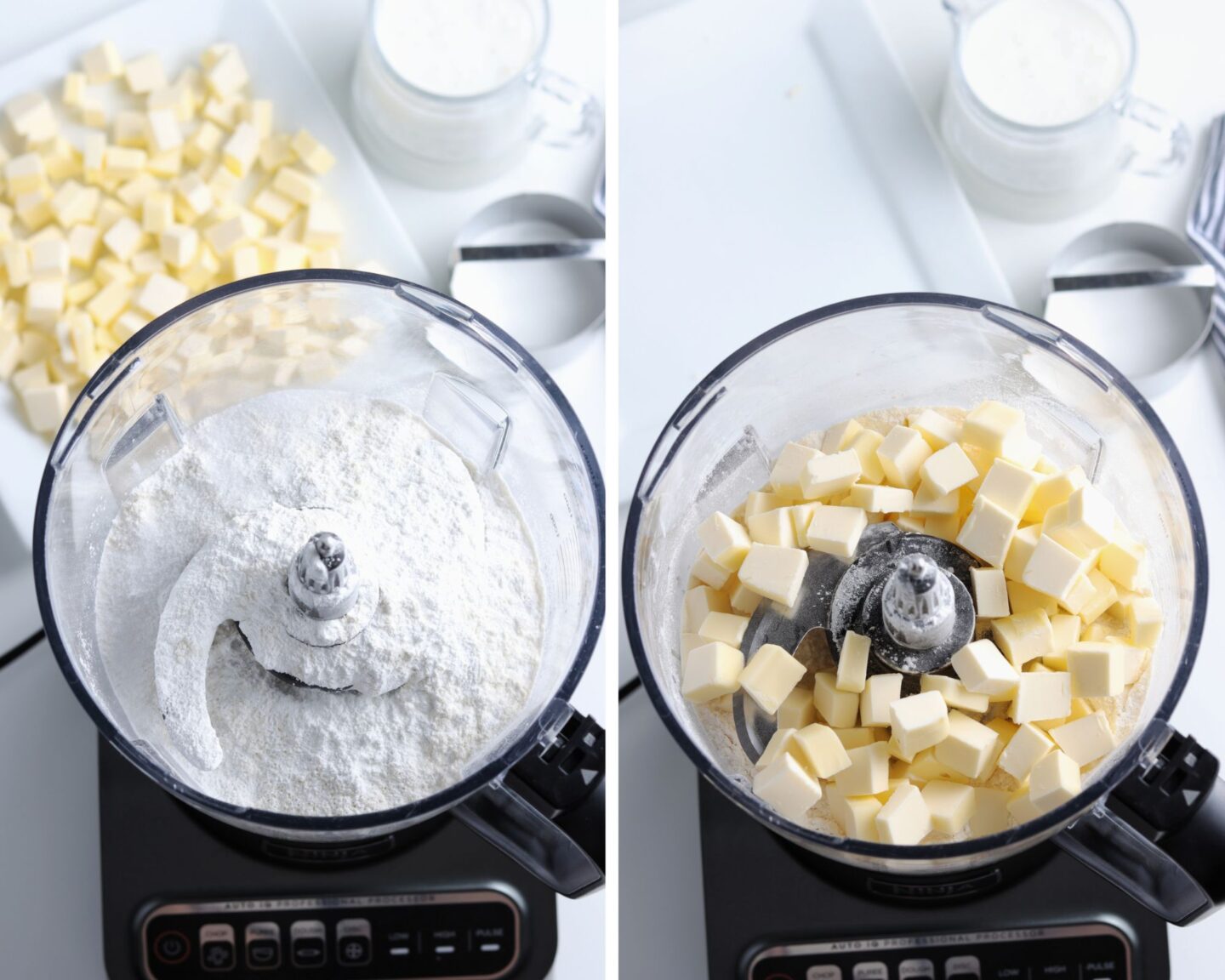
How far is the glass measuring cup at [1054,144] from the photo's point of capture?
32.3 inches

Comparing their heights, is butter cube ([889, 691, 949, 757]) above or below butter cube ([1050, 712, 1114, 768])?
above

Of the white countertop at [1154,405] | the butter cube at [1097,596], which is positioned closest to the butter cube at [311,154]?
the white countertop at [1154,405]

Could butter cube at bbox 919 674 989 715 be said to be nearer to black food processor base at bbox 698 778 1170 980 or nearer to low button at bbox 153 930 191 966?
black food processor base at bbox 698 778 1170 980

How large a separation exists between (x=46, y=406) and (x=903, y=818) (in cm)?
58

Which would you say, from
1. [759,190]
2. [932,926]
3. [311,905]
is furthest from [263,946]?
[759,190]

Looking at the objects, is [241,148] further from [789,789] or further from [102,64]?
[789,789]

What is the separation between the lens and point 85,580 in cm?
67

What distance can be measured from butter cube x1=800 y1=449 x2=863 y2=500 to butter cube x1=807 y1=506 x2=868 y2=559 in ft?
0.04

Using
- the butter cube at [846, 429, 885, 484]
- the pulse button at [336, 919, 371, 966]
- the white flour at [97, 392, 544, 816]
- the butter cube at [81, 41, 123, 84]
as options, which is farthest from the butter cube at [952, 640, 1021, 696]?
the butter cube at [81, 41, 123, 84]

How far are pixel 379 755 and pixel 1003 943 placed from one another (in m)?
0.35

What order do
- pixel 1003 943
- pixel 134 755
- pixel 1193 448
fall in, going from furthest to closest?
pixel 1193 448 → pixel 1003 943 → pixel 134 755

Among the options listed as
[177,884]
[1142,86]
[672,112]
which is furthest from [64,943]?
[1142,86]

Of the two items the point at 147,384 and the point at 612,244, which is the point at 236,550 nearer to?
the point at 147,384

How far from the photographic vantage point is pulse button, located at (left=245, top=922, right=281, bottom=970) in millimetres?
694
